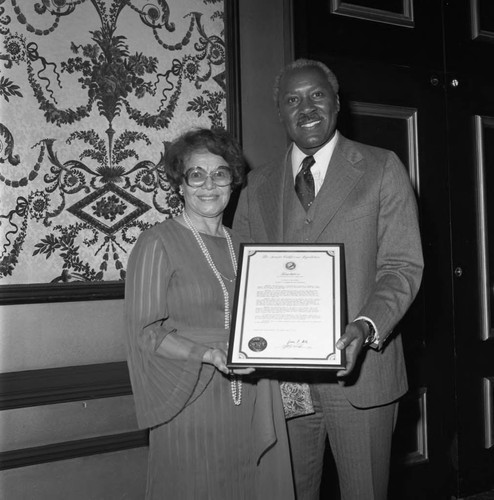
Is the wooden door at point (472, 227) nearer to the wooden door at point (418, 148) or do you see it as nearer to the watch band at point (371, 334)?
the wooden door at point (418, 148)

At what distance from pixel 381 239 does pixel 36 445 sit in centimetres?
133

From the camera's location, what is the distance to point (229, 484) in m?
1.50

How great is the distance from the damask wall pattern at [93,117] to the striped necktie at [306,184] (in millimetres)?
639

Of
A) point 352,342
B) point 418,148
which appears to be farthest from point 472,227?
point 352,342

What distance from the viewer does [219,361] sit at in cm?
140

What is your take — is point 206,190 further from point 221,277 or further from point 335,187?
point 335,187

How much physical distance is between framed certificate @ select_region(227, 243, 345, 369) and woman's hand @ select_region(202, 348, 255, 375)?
0.13 feet

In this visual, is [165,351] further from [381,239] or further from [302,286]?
[381,239]

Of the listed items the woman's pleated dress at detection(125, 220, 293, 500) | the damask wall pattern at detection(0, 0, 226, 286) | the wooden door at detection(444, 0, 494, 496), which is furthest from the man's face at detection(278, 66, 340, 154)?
the wooden door at detection(444, 0, 494, 496)

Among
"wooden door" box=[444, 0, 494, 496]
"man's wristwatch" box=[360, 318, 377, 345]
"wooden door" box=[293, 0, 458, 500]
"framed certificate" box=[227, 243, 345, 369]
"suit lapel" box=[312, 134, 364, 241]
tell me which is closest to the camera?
"framed certificate" box=[227, 243, 345, 369]

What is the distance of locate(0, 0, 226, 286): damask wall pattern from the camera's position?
191 centimetres

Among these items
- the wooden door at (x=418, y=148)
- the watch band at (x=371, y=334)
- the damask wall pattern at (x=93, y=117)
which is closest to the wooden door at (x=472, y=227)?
the wooden door at (x=418, y=148)

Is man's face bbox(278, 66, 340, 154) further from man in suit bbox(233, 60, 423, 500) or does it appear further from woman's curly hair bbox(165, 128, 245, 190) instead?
woman's curly hair bbox(165, 128, 245, 190)

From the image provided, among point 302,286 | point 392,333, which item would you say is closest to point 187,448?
point 302,286
